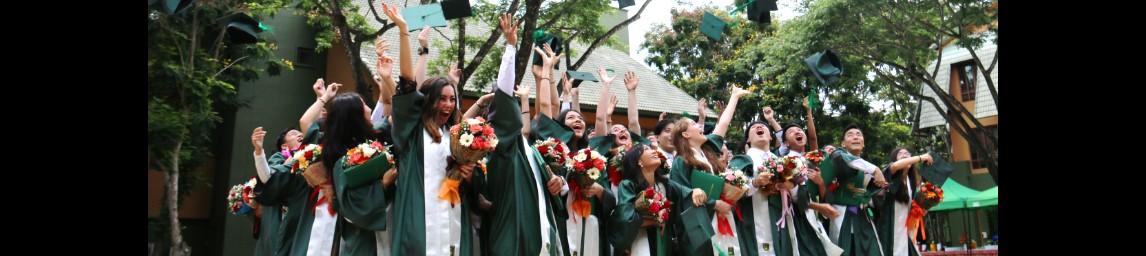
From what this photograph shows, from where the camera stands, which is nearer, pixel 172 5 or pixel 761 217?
pixel 172 5

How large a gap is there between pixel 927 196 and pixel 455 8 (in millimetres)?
5228

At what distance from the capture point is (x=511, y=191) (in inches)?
215

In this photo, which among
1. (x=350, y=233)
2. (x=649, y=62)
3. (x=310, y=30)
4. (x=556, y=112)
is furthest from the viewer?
(x=649, y=62)

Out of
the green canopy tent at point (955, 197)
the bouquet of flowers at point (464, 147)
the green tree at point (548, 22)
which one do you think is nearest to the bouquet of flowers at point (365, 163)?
the bouquet of flowers at point (464, 147)

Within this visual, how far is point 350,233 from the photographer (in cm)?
541

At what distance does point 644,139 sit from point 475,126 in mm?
3449

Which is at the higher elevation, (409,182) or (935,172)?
(409,182)

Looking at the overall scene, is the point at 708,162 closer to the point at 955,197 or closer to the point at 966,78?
the point at 955,197

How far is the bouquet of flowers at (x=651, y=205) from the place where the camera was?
691 centimetres

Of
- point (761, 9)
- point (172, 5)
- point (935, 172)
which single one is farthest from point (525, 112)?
point (935, 172)
